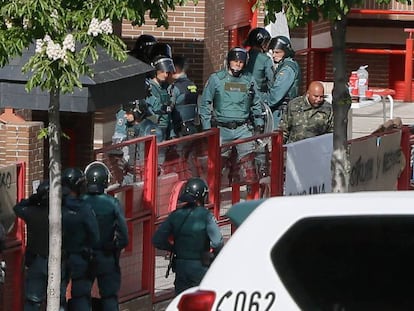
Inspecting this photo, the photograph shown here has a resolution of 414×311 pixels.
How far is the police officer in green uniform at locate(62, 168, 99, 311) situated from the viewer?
1084 cm

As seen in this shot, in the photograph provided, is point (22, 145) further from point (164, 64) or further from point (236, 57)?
point (236, 57)

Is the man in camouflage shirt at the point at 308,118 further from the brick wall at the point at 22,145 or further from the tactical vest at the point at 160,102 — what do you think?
the brick wall at the point at 22,145

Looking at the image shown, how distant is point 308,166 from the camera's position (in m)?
13.7

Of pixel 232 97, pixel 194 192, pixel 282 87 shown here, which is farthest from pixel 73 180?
pixel 282 87

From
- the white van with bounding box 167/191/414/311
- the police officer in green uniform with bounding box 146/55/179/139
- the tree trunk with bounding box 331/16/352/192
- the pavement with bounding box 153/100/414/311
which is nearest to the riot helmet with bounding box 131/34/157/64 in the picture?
the police officer in green uniform with bounding box 146/55/179/139

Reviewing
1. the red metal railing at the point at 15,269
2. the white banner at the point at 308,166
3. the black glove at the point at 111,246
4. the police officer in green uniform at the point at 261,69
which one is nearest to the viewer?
the black glove at the point at 111,246

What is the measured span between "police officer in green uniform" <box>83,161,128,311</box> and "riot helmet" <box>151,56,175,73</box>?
3412 millimetres

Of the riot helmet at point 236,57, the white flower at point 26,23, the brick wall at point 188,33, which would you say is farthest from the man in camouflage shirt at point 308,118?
the brick wall at point 188,33

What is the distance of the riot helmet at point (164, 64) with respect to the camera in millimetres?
14648

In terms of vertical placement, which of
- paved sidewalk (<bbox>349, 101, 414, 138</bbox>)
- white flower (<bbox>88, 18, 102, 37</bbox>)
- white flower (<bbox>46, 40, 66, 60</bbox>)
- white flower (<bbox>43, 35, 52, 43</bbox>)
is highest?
white flower (<bbox>88, 18, 102, 37</bbox>)

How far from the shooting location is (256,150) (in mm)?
13469

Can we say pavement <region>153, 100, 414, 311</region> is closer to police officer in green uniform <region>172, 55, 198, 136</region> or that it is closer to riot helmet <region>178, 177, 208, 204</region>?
police officer in green uniform <region>172, 55, 198, 136</region>

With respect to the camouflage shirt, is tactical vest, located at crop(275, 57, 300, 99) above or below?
above

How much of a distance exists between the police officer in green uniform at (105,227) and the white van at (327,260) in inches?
217
